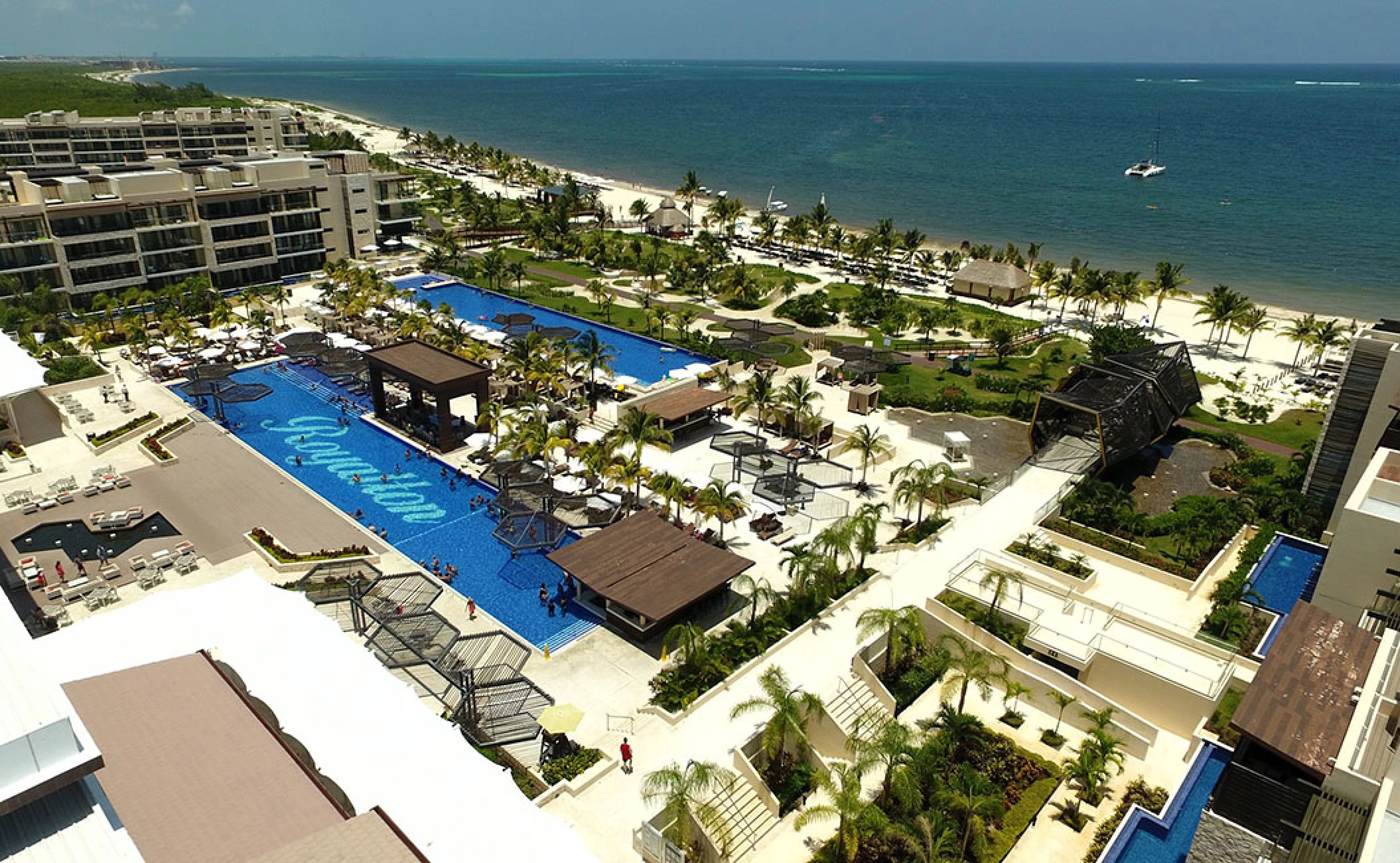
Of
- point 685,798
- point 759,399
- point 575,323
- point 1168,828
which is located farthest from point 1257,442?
point 575,323

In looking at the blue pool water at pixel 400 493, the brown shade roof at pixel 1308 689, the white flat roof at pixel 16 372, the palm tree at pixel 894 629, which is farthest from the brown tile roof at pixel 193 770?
the white flat roof at pixel 16 372

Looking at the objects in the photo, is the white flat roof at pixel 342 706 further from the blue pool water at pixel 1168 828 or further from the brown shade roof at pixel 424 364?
the brown shade roof at pixel 424 364

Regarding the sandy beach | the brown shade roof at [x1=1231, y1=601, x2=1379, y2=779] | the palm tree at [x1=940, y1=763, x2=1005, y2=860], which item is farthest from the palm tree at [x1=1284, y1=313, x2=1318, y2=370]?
the palm tree at [x1=940, y1=763, x2=1005, y2=860]

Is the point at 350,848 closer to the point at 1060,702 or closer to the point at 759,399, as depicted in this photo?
the point at 1060,702

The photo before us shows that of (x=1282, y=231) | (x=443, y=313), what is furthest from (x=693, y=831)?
(x=1282, y=231)

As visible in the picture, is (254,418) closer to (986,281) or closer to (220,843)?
(220,843)
